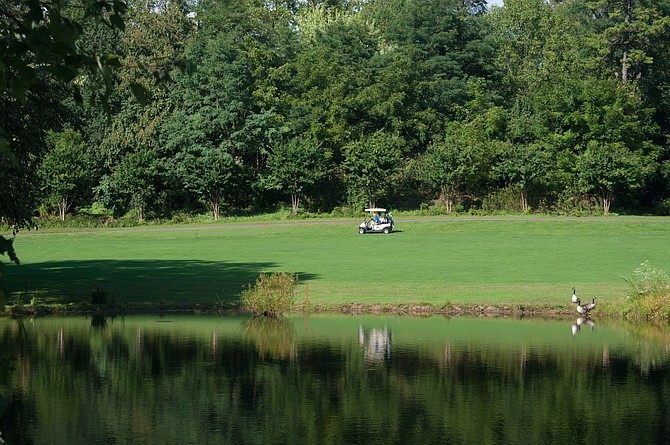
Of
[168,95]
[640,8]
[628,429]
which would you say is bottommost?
[628,429]

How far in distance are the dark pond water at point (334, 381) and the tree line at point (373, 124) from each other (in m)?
46.5

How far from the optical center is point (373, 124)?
89875 mm

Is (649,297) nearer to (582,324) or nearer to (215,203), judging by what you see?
(582,324)

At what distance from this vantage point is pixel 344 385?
22.3 meters

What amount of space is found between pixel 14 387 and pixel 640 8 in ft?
248

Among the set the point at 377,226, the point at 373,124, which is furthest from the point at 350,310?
the point at 373,124

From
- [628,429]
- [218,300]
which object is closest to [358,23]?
[218,300]

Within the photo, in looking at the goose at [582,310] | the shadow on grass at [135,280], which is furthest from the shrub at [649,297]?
the shadow on grass at [135,280]

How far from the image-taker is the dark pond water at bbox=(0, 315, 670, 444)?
17.9 meters

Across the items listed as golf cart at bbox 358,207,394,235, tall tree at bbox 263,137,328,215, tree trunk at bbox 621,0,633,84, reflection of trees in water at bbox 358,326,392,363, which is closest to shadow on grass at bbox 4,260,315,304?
reflection of trees in water at bbox 358,326,392,363

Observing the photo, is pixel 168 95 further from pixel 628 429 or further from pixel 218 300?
pixel 628 429

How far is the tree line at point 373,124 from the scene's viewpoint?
78.2 m

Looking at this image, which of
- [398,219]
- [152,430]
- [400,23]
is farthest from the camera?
[400,23]

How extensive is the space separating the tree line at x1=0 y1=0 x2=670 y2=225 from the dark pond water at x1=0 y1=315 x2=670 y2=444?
46.5 meters
